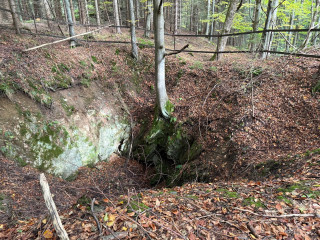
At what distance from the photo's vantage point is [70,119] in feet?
22.6

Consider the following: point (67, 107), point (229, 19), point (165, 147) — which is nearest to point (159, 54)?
point (165, 147)

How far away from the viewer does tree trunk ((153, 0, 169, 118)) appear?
19.2ft

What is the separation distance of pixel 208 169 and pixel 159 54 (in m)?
4.24

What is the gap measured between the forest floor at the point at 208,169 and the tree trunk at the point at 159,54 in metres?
0.74

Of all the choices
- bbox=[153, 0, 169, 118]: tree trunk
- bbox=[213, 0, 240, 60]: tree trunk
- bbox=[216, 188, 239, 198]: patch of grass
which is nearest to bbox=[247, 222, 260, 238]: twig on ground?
bbox=[216, 188, 239, 198]: patch of grass

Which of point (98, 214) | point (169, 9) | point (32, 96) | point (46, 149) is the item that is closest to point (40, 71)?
point (32, 96)

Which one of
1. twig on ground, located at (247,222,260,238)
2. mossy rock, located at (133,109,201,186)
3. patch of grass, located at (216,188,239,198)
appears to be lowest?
mossy rock, located at (133,109,201,186)

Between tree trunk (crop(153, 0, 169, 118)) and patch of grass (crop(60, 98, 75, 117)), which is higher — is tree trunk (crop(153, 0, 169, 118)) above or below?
above

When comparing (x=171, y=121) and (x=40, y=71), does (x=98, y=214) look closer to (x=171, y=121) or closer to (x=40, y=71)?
(x=171, y=121)

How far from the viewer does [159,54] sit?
6.54 m

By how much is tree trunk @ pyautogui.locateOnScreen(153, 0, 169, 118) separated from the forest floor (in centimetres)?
74

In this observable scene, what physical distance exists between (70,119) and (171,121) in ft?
12.7

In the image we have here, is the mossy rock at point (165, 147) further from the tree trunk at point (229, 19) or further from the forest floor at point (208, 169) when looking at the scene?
the tree trunk at point (229, 19)

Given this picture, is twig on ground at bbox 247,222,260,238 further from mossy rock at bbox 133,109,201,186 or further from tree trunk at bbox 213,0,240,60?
tree trunk at bbox 213,0,240,60
